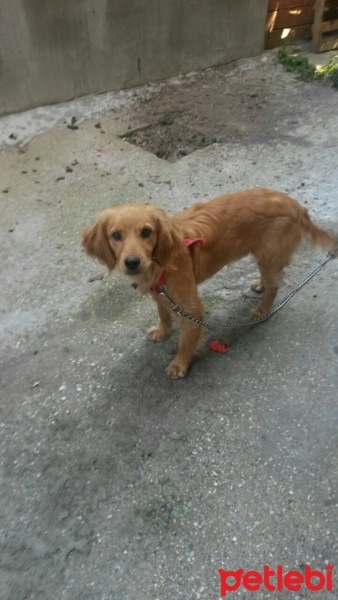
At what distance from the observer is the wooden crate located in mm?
6562

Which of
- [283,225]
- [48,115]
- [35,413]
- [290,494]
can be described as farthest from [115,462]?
[48,115]

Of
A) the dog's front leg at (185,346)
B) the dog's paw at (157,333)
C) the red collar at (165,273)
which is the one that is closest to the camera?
the red collar at (165,273)

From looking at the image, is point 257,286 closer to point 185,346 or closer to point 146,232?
point 185,346

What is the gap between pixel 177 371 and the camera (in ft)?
9.32

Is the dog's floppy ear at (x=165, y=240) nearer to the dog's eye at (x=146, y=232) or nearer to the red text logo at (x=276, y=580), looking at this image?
the dog's eye at (x=146, y=232)

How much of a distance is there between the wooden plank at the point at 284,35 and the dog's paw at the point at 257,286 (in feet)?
15.8

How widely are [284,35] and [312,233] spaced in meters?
5.04

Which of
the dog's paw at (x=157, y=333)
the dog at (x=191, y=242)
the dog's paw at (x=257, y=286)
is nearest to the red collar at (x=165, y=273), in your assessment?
the dog at (x=191, y=242)

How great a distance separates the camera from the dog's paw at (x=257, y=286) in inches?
134

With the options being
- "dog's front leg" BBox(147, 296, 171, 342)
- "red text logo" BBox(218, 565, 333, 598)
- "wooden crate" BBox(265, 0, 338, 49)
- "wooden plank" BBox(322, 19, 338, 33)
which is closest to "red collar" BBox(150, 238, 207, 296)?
"dog's front leg" BBox(147, 296, 171, 342)

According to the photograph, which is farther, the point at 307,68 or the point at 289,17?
the point at 289,17

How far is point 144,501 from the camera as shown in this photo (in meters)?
2.27

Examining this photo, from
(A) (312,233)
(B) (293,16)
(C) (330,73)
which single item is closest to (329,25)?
(B) (293,16)

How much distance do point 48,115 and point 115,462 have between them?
4097 mm
